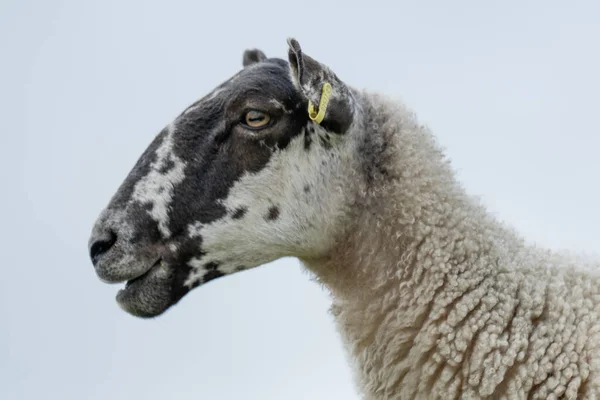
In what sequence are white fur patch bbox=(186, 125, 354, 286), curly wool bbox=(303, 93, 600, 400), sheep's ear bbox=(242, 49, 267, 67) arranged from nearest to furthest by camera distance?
curly wool bbox=(303, 93, 600, 400)
white fur patch bbox=(186, 125, 354, 286)
sheep's ear bbox=(242, 49, 267, 67)

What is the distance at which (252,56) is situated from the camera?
245 inches

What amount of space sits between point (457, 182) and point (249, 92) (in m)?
1.43

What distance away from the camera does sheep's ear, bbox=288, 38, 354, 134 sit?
15.2ft

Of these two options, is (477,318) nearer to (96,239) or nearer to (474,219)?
(474,219)

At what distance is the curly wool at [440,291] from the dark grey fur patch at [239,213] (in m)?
0.58

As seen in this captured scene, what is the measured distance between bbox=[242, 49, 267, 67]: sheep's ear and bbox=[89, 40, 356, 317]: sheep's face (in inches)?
47.0

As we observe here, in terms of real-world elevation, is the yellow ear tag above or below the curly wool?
above

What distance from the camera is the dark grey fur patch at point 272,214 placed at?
4875 millimetres

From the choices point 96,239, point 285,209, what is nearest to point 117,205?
point 96,239

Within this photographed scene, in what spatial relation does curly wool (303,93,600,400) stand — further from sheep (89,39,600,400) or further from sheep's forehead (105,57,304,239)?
sheep's forehead (105,57,304,239)

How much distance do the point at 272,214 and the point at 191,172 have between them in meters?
0.58

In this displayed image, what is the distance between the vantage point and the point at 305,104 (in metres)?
4.91

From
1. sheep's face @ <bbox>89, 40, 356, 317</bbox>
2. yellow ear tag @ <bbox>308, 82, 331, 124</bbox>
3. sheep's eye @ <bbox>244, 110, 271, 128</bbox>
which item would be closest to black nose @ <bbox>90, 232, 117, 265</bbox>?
sheep's face @ <bbox>89, 40, 356, 317</bbox>

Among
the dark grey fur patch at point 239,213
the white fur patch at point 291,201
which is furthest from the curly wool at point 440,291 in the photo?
the dark grey fur patch at point 239,213
